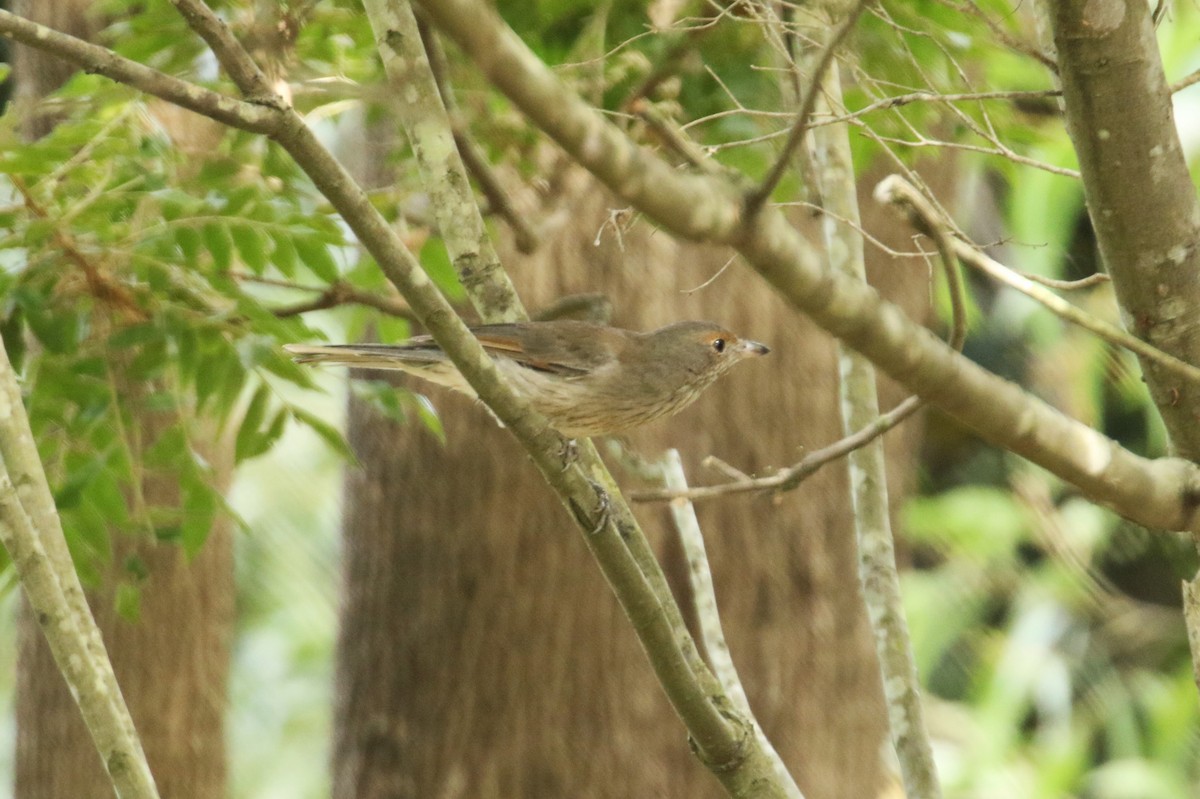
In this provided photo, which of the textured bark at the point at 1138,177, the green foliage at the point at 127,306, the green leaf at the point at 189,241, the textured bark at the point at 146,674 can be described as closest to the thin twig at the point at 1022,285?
the textured bark at the point at 1138,177

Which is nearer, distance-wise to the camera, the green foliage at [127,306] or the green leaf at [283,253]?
the green foliage at [127,306]

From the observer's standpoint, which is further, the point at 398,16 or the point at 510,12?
the point at 510,12

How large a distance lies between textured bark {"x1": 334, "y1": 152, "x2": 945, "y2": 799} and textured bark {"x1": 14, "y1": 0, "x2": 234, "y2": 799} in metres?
0.73

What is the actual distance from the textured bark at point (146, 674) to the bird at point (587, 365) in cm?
138

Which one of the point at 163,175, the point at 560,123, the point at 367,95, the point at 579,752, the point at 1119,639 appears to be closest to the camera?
the point at 560,123

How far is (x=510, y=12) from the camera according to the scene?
164 inches

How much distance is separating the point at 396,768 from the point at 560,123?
4.63m

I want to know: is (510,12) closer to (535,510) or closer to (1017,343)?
(535,510)

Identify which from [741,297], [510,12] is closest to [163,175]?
[510,12]

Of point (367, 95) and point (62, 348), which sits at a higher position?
point (62, 348)

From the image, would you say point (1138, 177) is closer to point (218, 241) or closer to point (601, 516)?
point (601, 516)

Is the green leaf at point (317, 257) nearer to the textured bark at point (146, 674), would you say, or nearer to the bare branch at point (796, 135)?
the textured bark at point (146, 674)

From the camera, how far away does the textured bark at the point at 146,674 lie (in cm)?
509

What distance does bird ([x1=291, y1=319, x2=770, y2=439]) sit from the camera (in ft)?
13.4
